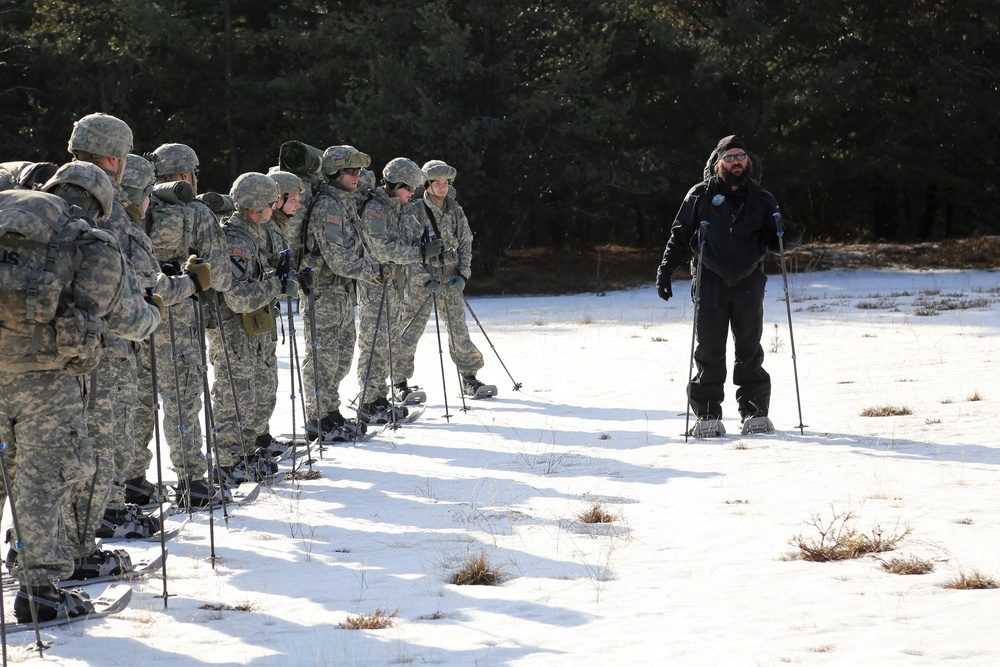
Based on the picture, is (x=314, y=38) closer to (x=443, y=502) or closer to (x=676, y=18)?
(x=676, y=18)

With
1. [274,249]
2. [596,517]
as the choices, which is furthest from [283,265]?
[596,517]

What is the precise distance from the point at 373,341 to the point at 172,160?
3847mm

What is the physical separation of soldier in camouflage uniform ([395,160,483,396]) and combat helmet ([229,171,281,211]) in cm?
357

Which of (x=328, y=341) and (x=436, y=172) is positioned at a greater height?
(x=436, y=172)

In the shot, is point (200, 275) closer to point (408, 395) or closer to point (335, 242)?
point (335, 242)

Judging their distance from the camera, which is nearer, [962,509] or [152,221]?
[962,509]

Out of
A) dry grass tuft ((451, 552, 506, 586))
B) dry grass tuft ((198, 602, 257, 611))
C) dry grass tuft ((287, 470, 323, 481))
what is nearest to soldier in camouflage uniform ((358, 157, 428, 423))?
dry grass tuft ((287, 470, 323, 481))

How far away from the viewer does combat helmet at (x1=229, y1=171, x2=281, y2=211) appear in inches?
345

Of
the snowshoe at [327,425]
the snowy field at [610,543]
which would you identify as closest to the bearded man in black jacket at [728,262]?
the snowy field at [610,543]

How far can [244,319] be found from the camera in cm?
883

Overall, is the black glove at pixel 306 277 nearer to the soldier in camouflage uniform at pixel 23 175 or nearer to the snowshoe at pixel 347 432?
the snowshoe at pixel 347 432

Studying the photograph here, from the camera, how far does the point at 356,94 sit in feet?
84.1

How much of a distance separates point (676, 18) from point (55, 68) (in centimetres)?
1488

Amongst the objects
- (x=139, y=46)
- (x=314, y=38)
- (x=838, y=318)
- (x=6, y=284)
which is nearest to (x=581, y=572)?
(x=6, y=284)
